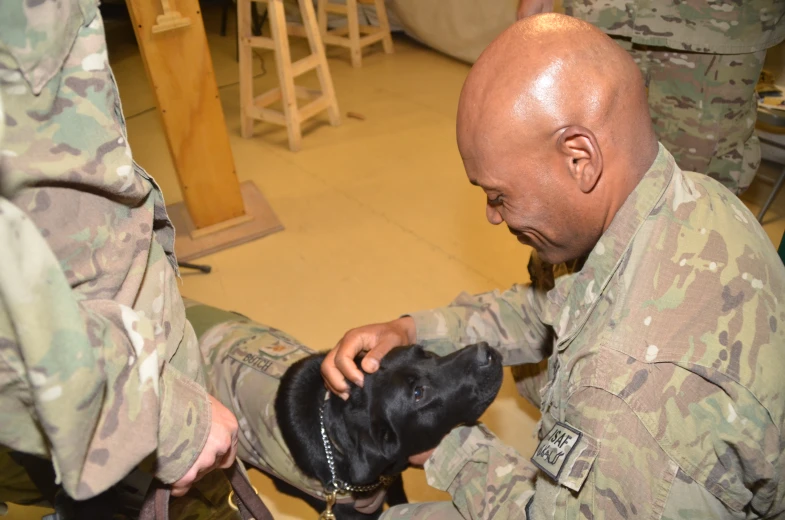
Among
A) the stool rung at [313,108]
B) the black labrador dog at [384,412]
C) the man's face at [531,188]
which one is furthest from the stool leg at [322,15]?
the man's face at [531,188]

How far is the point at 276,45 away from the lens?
3566 millimetres

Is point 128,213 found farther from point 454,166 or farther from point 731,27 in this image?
point 454,166

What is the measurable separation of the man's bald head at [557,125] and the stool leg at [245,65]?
3122 mm

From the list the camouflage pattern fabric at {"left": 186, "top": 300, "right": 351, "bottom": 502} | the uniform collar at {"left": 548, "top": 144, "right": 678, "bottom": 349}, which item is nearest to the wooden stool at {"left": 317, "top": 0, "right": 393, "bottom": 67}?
the camouflage pattern fabric at {"left": 186, "top": 300, "right": 351, "bottom": 502}

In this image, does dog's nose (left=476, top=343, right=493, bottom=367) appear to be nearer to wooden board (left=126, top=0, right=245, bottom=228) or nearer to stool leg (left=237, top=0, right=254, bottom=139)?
wooden board (left=126, top=0, right=245, bottom=228)

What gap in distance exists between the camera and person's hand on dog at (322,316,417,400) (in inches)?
58.1

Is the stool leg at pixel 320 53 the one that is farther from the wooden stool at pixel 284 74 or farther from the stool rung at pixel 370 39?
the stool rung at pixel 370 39

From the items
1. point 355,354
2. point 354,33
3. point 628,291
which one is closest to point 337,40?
point 354,33

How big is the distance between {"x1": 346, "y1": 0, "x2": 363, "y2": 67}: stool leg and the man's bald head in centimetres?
425

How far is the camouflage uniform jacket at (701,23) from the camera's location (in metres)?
2.01

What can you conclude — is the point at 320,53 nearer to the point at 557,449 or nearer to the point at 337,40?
the point at 337,40

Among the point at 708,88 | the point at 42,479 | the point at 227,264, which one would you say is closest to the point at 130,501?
the point at 42,479

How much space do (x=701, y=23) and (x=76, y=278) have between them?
2.20m

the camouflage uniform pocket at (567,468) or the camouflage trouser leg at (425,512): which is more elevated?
the camouflage uniform pocket at (567,468)
